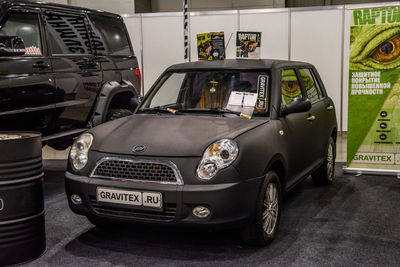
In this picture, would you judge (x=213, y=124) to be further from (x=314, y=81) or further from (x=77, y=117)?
(x=77, y=117)

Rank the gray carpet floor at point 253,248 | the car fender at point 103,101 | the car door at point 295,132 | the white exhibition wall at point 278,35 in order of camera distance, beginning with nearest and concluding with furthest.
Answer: the gray carpet floor at point 253,248
the car door at point 295,132
the car fender at point 103,101
the white exhibition wall at point 278,35

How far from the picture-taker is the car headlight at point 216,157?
326 centimetres

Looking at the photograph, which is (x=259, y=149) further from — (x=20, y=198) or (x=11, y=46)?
(x=11, y=46)

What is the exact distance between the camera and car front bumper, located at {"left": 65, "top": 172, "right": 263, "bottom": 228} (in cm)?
320

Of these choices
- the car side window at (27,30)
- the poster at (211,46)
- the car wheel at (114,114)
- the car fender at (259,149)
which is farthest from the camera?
the poster at (211,46)

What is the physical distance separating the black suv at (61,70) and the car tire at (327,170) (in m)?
2.37

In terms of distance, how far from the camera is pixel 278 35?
33.4 feet

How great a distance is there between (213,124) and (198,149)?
47 cm

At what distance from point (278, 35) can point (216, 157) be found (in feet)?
24.3

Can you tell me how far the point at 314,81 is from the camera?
17.7 feet

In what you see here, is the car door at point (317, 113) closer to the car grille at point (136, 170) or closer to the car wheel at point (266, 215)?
the car wheel at point (266, 215)

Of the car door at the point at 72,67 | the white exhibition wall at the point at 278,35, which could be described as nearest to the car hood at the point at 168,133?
the car door at the point at 72,67

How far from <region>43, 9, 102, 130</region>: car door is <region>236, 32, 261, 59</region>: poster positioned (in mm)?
1848

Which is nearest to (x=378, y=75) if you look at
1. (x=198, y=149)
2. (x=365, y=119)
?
(x=365, y=119)
